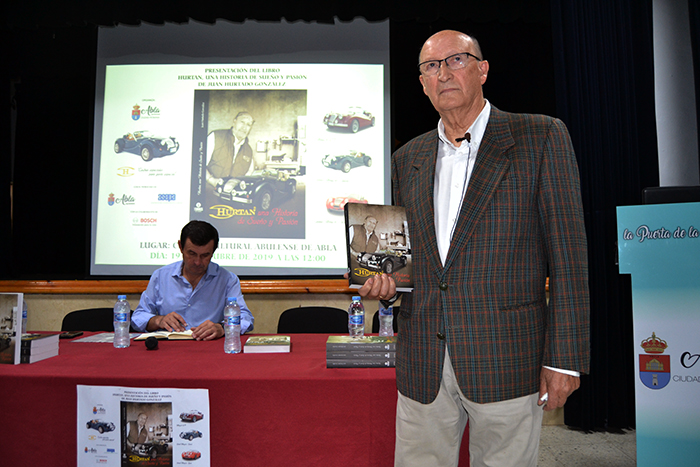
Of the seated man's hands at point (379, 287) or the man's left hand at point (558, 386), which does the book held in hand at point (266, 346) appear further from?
the man's left hand at point (558, 386)

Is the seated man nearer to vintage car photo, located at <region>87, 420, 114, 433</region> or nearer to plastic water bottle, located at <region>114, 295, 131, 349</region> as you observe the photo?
plastic water bottle, located at <region>114, 295, 131, 349</region>

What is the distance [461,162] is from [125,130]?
11.0ft

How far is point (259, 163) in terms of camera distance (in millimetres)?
3467

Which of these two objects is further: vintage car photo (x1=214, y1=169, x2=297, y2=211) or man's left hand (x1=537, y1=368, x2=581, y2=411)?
vintage car photo (x1=214, y1=169, x2=297, y2=211)

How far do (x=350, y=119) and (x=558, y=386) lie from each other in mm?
2874

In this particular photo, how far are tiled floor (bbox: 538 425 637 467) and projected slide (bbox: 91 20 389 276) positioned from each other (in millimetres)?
1999

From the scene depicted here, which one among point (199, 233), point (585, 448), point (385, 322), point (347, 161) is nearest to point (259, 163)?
point (347, 161)

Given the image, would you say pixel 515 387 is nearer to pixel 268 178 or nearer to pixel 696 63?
pixel 268 178

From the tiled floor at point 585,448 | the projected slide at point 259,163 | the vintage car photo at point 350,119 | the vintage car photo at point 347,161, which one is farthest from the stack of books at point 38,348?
the tiled floor at point 585,448

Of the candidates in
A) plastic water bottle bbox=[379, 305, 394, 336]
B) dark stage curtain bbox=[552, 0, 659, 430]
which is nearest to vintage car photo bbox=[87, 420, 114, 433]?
plastic water bottle bbox=[379, 305, 394, 336]

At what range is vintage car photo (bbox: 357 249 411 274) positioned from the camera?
1.11 m

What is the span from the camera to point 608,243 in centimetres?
309

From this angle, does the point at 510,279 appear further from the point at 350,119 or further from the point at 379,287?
the point at 350,119

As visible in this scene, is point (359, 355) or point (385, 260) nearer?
point (385, 260)
